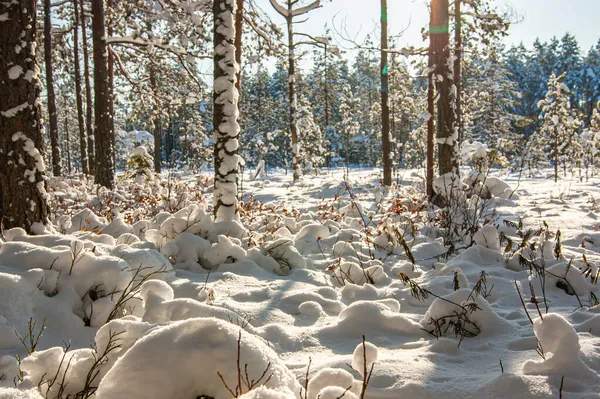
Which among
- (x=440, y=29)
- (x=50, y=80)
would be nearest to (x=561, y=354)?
(x=440, y=29)

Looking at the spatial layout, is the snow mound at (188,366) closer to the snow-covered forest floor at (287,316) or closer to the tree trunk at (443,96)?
the snow-covered forest floor at (287,316)

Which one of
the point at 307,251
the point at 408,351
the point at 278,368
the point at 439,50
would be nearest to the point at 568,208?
the point at 439,50

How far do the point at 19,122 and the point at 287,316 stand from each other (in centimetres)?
318

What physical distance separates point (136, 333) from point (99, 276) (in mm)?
1102

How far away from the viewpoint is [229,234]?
15.2 feet

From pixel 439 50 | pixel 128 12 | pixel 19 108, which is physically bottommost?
pixel 19 108

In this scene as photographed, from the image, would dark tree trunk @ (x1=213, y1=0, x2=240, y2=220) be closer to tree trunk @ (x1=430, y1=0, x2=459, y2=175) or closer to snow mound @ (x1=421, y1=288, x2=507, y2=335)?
snow mound @ (x1=421, y1=288, x2=507, y2=335)

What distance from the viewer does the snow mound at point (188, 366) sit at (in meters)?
1.29

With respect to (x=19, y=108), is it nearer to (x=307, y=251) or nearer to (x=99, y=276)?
(x=99, y=276)

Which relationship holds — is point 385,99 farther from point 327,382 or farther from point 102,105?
point 327,382

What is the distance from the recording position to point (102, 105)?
9.58m

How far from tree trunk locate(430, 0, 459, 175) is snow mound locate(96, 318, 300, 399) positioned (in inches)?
283

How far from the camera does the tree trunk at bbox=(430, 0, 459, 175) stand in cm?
752

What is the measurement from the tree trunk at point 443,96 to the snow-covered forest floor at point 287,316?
281cm
